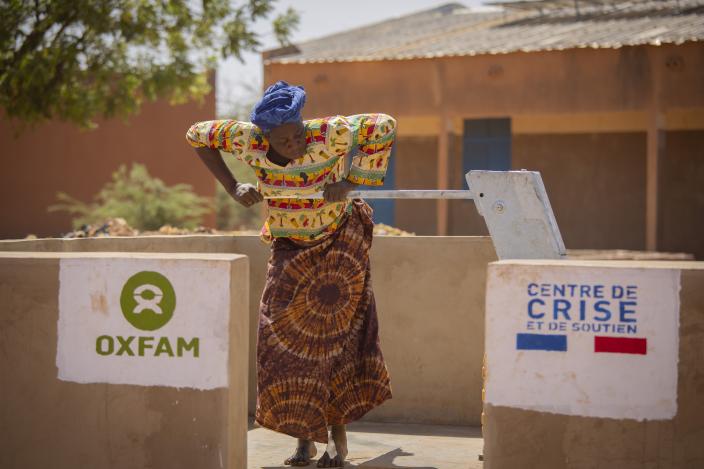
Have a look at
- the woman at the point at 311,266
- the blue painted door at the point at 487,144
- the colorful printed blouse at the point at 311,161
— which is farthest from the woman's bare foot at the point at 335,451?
the blue painted door at the point at 487,144

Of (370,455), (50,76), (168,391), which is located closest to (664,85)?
(50,76)

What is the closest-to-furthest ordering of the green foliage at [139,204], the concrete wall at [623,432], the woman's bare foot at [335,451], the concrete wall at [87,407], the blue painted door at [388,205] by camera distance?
the concrete wall at [623,432] < the concrete wall at [87,407] < the woman's bare foot at [335,451] < the blue painted door at [388,205] < the green foliage at [139,204]

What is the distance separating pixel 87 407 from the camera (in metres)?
4.21

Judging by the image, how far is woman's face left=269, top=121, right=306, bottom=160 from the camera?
15.2 ft

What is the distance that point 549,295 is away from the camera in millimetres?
3916

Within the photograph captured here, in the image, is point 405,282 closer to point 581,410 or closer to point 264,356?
point 264,356

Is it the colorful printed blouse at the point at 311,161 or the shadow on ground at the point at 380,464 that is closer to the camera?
the colorful printed blouse at the point at 311,161

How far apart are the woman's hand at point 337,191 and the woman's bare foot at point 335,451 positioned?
106 cm

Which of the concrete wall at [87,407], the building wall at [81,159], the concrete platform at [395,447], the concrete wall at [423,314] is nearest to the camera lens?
the concrete wall at [87,407]

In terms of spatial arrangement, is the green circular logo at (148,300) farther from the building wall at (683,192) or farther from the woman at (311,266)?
the building wall at (683,192)

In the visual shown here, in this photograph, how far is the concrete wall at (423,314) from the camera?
6.15 metres

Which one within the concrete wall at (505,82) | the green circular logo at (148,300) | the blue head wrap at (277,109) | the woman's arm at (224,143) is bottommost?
the green circular logo at (148,300)

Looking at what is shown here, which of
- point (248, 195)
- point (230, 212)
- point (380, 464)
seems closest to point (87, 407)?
point (248, 195)

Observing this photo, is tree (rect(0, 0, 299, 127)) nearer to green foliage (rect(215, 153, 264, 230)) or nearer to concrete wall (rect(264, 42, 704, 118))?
concrete wall (rect(264, 42, 704, 118))
